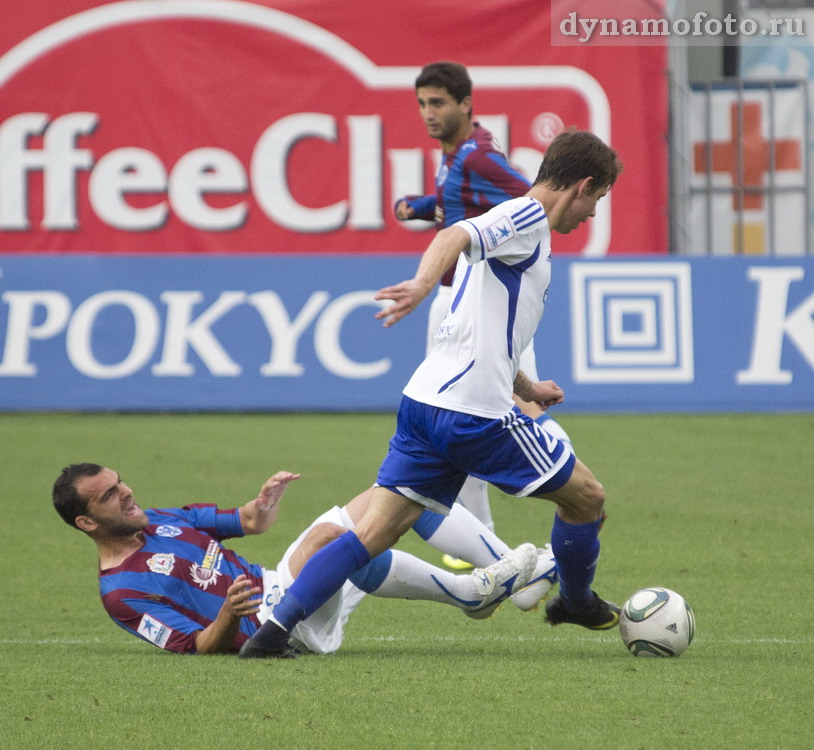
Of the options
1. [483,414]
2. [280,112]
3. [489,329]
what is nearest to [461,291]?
→ [489,329]

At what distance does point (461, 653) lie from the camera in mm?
4855

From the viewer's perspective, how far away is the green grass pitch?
12.4 ft

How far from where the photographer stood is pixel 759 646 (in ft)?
15.9

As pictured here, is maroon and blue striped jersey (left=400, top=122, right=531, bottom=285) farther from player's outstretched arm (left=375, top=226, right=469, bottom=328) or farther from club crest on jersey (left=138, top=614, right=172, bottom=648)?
club crest on jersey (left=138, top=614, right=172, bottom=648)

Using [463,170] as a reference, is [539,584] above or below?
below

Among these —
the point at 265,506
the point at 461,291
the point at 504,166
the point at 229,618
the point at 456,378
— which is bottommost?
the point at 229,618

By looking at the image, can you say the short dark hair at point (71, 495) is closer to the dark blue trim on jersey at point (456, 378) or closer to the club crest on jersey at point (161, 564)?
the club crest on jersey at point (161, 564)

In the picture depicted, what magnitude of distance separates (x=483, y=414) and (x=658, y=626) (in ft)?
3.01

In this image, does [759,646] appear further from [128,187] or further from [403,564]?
[128,187]

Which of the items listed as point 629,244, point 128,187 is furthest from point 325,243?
point 629,244

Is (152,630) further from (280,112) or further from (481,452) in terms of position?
(280,112)

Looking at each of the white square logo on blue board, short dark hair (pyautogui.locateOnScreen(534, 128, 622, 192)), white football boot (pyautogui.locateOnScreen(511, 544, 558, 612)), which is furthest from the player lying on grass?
the white square logo on blue board

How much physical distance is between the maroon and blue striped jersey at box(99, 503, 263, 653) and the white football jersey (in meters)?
0.94

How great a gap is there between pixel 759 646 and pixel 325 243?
10417 millimetres
